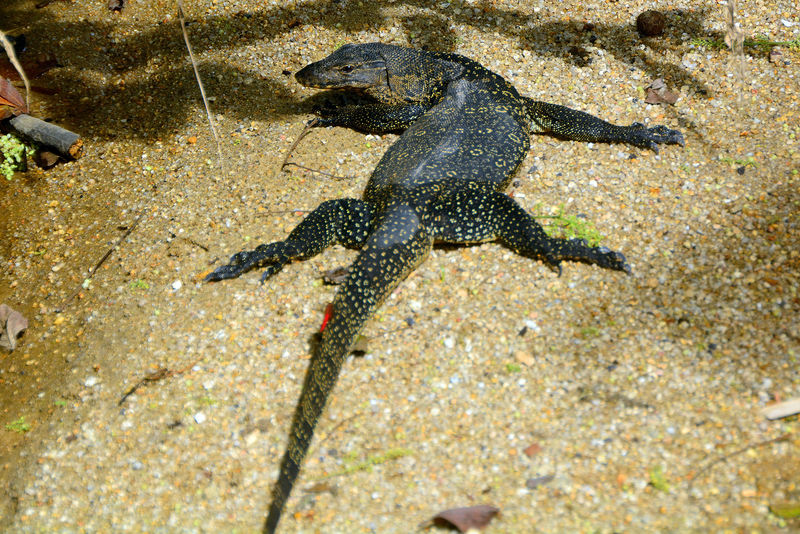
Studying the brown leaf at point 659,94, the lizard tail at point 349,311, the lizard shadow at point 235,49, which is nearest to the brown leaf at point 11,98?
the lizard shadow at point 235,49

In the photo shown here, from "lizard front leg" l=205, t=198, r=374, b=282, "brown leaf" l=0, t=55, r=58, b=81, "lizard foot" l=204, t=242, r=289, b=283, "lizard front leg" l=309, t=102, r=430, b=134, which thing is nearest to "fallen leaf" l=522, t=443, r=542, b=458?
"lizard front leg" l=205, t=198, r=374, b=282

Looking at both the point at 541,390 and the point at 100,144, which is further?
the point at 100,144

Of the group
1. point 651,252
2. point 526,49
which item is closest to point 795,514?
point 651,252

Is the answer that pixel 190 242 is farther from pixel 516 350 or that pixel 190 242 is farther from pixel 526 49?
pixel 526 49

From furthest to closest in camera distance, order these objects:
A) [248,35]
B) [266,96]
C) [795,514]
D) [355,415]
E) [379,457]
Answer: [248,35] → [266,96] → [355,415] → [379,457] → [795,514]

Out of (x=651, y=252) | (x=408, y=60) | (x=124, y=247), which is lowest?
(x=124, y=247)

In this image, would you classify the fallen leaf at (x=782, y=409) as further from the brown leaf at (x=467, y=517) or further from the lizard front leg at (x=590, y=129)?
the lizard front leg at (x=590, y=129)

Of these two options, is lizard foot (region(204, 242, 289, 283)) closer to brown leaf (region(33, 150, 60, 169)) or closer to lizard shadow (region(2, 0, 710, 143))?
lizard shadow (region(2, 0, 710, 143))
